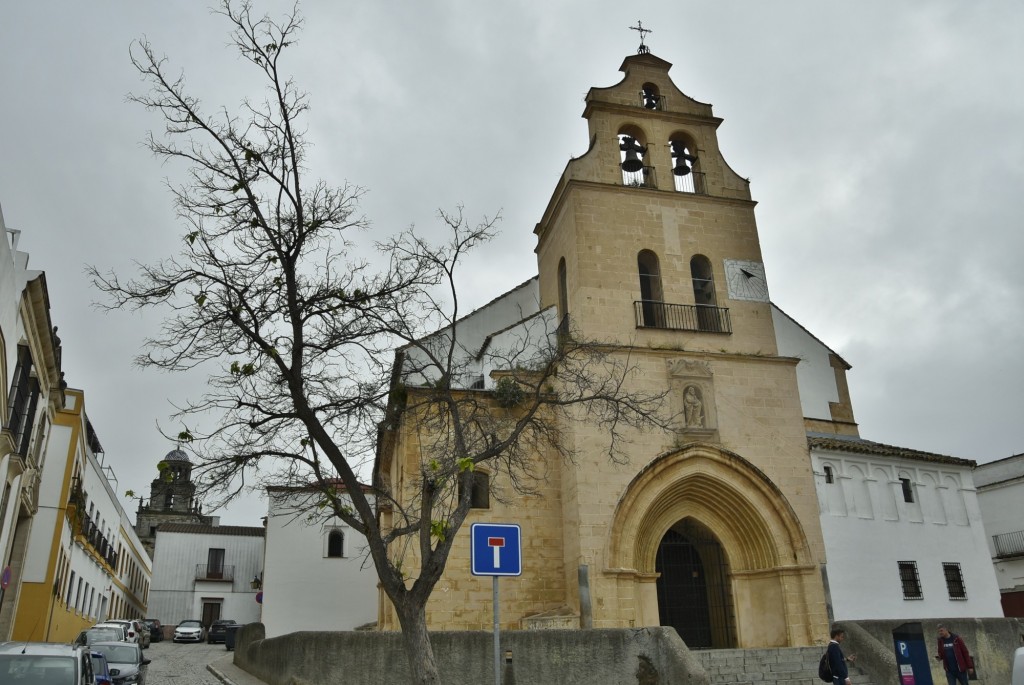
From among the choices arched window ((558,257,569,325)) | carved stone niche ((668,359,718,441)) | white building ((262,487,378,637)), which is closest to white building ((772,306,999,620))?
carved stone niche ((668,359,718,441))

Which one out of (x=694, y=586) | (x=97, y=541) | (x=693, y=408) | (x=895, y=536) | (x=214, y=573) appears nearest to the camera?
(x=693, y=408)

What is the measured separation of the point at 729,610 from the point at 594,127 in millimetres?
12312

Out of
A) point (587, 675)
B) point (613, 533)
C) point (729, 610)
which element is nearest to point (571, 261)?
point (613, 533)

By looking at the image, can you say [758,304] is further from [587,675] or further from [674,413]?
[587,675]

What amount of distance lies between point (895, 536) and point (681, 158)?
10869 mm

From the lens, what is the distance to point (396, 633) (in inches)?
476

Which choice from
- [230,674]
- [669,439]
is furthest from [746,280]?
[230,674]

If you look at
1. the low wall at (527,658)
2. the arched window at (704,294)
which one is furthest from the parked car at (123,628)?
the arched window at (704,294)

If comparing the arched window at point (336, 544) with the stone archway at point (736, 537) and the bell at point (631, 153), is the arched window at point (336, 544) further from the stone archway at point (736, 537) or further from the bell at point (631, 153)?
the bell at point (631, 153)

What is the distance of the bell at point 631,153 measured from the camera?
20312 millimetres

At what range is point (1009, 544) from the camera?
29.2 metres

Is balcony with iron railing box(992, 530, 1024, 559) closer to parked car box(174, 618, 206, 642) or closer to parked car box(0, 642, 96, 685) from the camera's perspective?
parked car box(0, 642, 96, 685)

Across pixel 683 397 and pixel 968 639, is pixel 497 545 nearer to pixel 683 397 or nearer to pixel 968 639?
pixel 683 397

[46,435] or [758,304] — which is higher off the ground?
[758,304]
